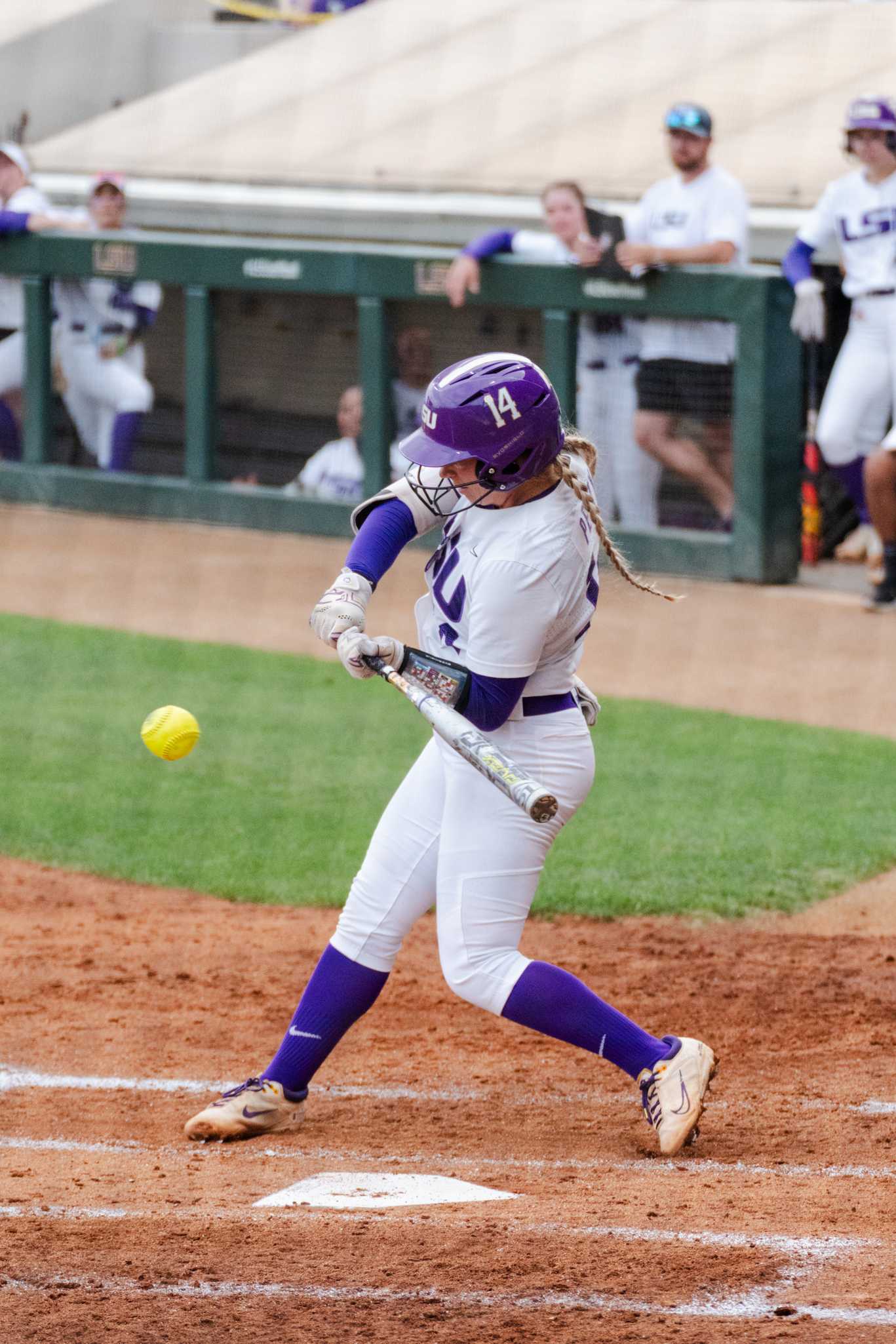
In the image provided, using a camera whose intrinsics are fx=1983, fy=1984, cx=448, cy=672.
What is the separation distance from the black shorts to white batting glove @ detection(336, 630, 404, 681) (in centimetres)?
587

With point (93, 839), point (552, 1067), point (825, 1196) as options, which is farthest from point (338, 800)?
point (825, 1196)

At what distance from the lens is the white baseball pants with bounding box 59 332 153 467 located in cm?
1091

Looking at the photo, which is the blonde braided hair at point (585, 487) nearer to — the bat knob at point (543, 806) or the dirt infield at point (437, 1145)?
the bat knob at point (543, 806)

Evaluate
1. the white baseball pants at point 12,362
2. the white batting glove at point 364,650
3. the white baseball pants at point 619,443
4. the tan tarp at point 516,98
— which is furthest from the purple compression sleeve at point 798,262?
the white batting glove at point 364,650

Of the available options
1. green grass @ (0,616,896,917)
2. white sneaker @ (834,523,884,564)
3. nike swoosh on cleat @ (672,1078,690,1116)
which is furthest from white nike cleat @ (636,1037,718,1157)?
white sneaker @ (834,523,884,564)

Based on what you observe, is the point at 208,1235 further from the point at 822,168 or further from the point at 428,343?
the point at 822,168

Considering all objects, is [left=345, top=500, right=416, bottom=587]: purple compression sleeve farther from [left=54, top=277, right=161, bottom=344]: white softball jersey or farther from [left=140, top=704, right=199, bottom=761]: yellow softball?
[left=54, top=277, right=161, bottom=344]: white softball jersey

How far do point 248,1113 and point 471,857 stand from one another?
0.68 m

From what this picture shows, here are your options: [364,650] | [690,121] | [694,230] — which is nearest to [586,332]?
[694,230]

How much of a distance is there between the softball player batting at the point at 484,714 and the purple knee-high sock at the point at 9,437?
799 centimetres

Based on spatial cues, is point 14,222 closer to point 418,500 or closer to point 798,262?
point 798,262

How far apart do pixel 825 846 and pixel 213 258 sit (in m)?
5.89

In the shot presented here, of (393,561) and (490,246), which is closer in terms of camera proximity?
(393,561)

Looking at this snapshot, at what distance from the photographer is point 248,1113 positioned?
3801mm
